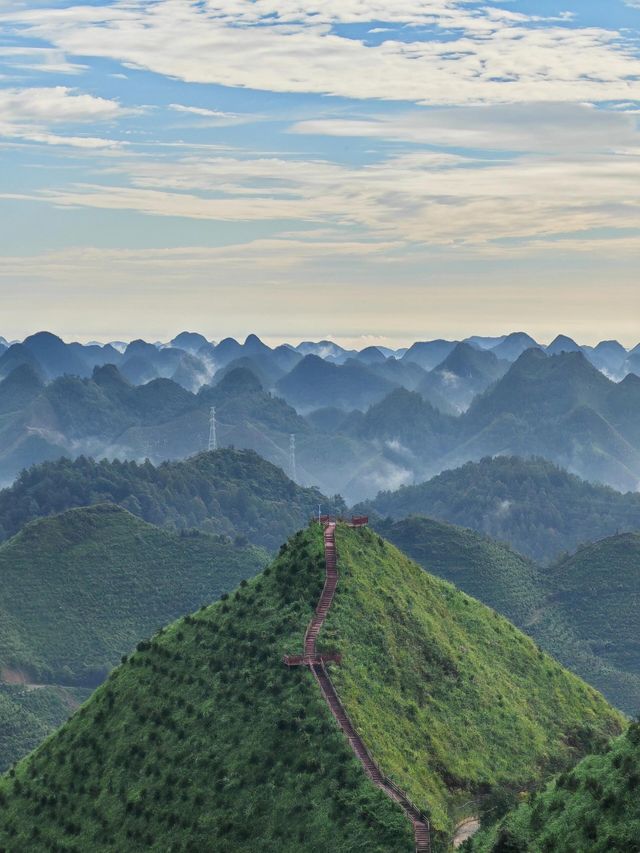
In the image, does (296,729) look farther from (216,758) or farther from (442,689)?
(442,689)

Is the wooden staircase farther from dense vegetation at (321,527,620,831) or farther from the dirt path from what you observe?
the dirt path

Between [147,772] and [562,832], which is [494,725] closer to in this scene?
[147,772]

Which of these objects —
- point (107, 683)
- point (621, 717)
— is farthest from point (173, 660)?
point (621, 717)

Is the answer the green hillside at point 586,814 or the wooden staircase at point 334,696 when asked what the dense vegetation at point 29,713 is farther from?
the green hillside at point 586,814

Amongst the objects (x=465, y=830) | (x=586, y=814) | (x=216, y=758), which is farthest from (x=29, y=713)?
(x=586, y=814)

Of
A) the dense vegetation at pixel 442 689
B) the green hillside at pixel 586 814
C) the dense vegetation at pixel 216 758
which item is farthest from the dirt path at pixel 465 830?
the green hillside at pixel 586 814
